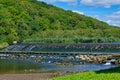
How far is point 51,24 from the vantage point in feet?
612

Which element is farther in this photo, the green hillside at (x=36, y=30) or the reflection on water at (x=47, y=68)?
the green hillside at (x=36, y=30)

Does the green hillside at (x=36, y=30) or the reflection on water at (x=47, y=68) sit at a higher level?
the green hillside at (x=36, y=30)

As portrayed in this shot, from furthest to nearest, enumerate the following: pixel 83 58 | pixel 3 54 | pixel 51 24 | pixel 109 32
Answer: pixel 51 24, pixel 109 32, pixel 3 54, pixel 83 58

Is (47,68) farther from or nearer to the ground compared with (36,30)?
nearer to the ground

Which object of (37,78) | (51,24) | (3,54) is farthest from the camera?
(51,24)

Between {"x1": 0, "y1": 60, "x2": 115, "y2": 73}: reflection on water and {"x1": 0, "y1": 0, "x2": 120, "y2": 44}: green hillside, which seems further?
{"x1": 0, "y1": 0, "x2": 120, "y2": 44}: green hillside

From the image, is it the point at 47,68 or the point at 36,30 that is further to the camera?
the point at 36,30

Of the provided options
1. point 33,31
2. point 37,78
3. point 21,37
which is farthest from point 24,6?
point 37,78

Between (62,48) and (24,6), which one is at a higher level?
(24,6)

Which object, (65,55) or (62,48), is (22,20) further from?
(65,55)

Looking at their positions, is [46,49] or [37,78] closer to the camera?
[37,78]

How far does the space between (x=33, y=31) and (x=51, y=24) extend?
78.0 feet

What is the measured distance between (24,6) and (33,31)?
103ft

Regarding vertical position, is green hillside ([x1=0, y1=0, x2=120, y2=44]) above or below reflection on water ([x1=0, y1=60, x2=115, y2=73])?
above
